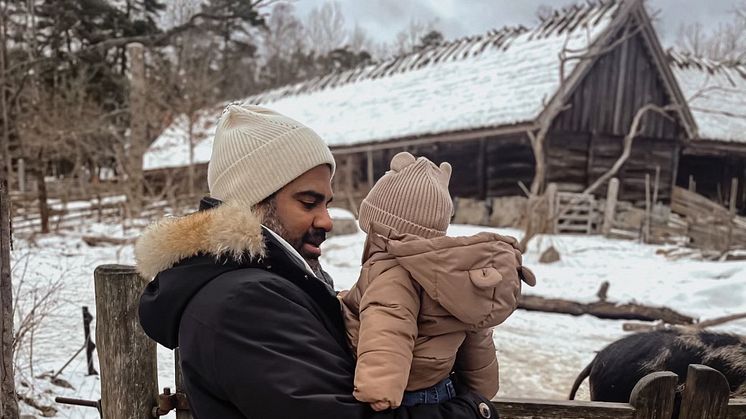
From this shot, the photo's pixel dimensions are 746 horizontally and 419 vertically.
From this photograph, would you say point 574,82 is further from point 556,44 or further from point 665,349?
point 665,349

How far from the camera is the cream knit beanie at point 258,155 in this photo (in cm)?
145

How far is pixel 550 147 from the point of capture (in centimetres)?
1439

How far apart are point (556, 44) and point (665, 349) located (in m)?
14.2

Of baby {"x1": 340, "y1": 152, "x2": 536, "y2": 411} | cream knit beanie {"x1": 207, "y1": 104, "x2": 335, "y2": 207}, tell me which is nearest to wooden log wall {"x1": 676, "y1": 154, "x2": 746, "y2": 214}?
baby {"x1": 340, "y1": 152, "x2": 536, "y2": 411}

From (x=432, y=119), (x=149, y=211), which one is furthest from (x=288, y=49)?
(x=149, y=211)

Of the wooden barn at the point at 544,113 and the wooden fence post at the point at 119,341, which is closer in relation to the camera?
the wooden fence post at the point at 119,341

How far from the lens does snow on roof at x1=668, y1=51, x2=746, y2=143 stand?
54.9ft

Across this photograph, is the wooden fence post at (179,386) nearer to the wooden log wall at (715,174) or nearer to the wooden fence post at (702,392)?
the wooden fence post at (702,392)

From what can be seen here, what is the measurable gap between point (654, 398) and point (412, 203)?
3.48ft

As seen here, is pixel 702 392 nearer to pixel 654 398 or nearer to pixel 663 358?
pixel 654 398

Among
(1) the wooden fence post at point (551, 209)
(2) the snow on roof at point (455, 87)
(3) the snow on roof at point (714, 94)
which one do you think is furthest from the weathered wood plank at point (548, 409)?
(3) the snow on roof at point (714, 94)

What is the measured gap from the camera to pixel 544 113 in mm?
12641

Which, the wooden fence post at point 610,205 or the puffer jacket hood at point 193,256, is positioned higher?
the puffer jacket hood at point 193,256

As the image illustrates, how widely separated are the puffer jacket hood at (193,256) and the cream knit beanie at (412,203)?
38 cm
